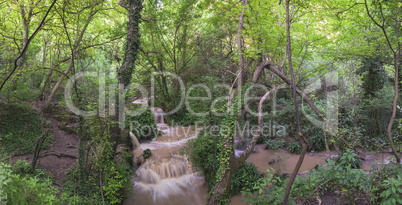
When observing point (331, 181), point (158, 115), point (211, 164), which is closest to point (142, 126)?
point (158, 115)

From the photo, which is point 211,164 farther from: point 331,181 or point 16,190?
point 16,190

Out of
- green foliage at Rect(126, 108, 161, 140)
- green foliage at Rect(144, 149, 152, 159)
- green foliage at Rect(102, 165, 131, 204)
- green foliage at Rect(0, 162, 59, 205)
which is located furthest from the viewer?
green foliage at Rect(126, 108, 161, 140)

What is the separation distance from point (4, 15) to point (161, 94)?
804 centimetres

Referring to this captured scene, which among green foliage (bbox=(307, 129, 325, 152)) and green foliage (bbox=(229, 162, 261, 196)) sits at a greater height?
green foliage (bbox=(307, 129, 325, 152))

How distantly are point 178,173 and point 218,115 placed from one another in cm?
275

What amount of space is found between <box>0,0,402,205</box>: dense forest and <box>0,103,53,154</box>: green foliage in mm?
46

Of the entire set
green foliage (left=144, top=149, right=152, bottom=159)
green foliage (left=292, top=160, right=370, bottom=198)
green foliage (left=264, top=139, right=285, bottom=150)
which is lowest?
green foliage (left=144, top=149, right=152, bottom=159)

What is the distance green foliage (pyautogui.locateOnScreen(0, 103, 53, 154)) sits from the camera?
627 centimetres

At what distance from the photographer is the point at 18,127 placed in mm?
6984

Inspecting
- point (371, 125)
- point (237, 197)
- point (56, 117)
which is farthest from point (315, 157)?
point (56, 117)

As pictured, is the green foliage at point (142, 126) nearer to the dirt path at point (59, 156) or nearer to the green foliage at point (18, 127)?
the dirt path at point (59, 156)

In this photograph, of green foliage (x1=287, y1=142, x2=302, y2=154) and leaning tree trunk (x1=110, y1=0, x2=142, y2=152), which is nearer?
leaning tree trunk (x1=110, y1=0, x2=142, y2=152)

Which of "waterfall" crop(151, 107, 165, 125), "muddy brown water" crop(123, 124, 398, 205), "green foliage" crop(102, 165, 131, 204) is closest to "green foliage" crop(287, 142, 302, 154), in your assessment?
"muddy brown water" crop(123, 124, 398, 205)

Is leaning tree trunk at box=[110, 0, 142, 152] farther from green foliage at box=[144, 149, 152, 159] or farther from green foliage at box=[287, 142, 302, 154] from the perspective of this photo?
green foliage at box=[287, 142, 302, 154]
